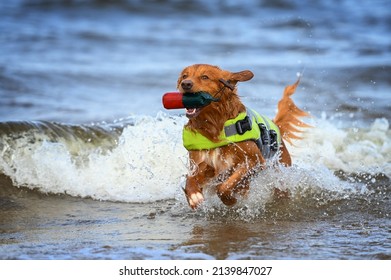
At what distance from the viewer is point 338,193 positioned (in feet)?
24.7

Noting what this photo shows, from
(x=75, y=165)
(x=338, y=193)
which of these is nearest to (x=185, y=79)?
(x=338, y=193)

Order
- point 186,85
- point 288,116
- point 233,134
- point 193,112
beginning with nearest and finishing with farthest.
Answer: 1. point 186,85
2. point 193,112
3. point 233,134
4. point 288,116

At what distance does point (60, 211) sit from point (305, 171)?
2.30m

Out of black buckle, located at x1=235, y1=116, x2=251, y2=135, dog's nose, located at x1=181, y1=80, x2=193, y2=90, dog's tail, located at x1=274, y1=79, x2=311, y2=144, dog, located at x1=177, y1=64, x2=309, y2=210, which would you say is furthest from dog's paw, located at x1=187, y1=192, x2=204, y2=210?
dog's tail, located at x1=274, y1=79, x2=311, y2=144

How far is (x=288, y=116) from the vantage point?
302 inches

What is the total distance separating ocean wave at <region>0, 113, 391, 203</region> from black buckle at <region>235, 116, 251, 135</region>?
57 cm

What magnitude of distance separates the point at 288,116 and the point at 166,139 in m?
1.62

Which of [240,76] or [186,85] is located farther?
[240,76]

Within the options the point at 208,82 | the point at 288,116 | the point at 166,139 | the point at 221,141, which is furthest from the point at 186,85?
the point at 166,139

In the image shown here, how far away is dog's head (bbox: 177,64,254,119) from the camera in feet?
19.7

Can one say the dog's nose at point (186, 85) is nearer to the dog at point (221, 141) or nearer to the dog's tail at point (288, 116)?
the dog at point (221, 141)

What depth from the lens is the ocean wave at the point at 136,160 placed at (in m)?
7.70

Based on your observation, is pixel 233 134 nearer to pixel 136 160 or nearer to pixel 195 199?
pixel 195 199

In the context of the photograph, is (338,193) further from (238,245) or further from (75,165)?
(75,165)
